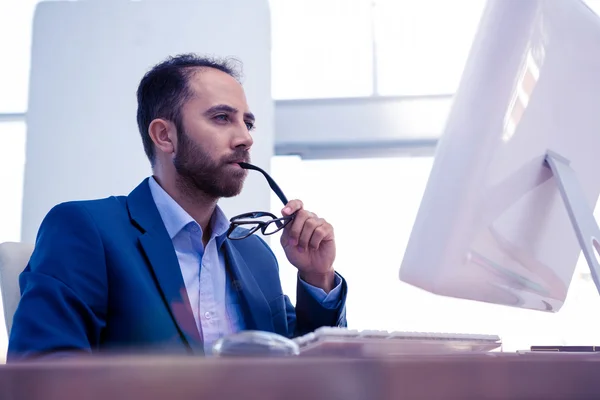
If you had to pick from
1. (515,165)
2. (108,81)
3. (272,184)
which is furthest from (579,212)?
(108,81)

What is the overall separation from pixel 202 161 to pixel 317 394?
1.25 m

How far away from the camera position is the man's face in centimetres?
144

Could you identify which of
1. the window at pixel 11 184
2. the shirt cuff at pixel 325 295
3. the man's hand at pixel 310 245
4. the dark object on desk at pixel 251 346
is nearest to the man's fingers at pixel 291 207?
the man's hand at pixel 310 245

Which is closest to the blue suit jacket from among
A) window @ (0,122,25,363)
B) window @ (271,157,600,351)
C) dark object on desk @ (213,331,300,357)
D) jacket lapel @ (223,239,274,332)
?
jacket lapel @ (223,239,274,332)

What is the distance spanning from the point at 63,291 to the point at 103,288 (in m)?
0.09

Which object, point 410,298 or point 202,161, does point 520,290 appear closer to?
point 202,161

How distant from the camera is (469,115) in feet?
2.58

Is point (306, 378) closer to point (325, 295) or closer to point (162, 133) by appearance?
point (325, 295)

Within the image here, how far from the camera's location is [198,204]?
4.83 ft

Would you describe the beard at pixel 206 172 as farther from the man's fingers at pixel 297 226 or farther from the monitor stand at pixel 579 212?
the monitor stand at pixel 579 212

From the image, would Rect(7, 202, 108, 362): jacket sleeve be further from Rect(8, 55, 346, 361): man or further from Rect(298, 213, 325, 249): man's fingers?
Rect(298, 213, 325, 249): man's fingers

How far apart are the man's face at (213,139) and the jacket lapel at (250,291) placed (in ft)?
0.49

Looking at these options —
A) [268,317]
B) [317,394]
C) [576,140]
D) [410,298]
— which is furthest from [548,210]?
[410,298]

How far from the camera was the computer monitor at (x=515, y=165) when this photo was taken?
0.78m
